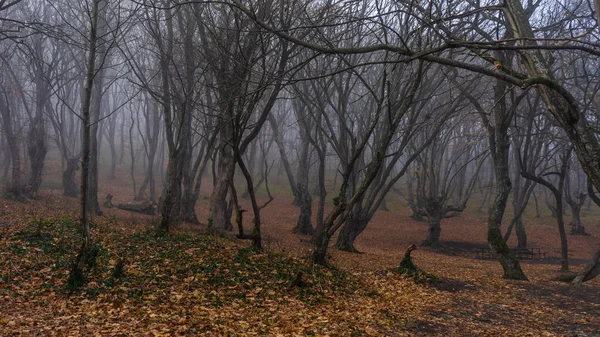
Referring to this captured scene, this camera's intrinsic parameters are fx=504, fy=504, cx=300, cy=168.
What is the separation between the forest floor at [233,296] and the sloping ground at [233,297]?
0.02 meters

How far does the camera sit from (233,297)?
302 inches

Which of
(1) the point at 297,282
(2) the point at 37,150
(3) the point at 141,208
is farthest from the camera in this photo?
(3) the point at 141,208

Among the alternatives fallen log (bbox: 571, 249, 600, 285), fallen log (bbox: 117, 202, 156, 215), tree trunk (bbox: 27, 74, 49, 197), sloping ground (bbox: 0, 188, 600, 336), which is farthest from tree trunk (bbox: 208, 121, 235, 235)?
fallen log (bbox: 571, 249, 600, 285)

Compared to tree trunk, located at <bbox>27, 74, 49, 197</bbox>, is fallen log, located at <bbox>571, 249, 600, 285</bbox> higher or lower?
lower

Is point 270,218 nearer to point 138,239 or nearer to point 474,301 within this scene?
point 138,239

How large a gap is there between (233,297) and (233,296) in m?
0.04

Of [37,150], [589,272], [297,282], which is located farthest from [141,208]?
[589,272]

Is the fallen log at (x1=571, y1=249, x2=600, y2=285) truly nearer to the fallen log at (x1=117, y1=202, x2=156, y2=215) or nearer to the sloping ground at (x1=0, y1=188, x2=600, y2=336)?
the sloping ground at (x1=0, y1=188, x2=600, y2=336)

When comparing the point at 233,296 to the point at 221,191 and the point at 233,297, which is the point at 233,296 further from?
the point at 221,191

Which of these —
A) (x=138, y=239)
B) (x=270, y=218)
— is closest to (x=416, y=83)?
(x=138, y=239)

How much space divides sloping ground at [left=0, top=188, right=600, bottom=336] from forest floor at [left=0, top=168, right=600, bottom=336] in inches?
0.7

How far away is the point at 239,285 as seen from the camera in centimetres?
815

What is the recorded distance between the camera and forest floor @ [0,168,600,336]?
20.7 ft

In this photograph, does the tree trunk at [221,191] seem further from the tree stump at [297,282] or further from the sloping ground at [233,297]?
the tree stump at [297,282]
